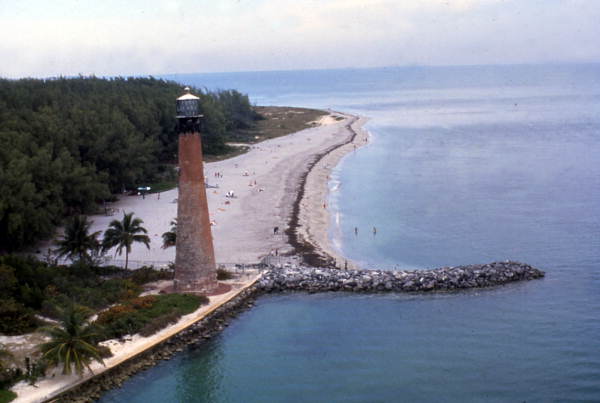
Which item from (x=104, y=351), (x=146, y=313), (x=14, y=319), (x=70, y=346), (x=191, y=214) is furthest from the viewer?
(x=191, y=214)

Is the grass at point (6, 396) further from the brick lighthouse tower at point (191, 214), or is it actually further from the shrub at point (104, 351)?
the brick lighthouse tower at point (191, 214)

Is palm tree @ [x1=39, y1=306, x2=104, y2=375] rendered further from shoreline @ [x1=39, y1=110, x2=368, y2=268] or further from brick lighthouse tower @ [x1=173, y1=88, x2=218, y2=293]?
shoreline @ [x1=39, y1=110, x2=368, y2=268]

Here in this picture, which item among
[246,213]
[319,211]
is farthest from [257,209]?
[319,211]

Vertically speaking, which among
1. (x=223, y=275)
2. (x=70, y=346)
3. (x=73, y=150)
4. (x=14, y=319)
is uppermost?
(x=73, y=150)

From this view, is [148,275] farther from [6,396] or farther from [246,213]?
[246,213]

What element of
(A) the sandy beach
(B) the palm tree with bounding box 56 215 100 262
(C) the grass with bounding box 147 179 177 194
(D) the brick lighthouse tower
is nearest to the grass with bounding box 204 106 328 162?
(A) the sandy beach

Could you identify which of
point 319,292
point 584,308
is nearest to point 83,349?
point 319,292

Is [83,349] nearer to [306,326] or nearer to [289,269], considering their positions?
[306,326]

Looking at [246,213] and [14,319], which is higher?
[246,213]
